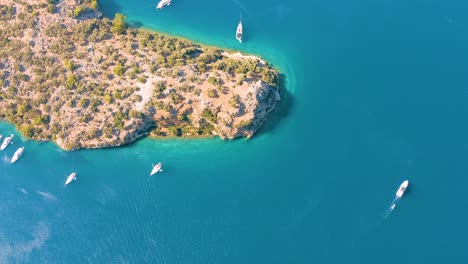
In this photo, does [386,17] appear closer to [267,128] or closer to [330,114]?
[330,114]

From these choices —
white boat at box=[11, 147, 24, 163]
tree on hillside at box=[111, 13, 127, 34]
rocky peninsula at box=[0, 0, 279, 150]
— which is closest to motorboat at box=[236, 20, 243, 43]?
rocky peninsula at box=[0, 0, 279, 150]

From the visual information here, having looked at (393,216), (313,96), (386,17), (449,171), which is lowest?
(393,216)

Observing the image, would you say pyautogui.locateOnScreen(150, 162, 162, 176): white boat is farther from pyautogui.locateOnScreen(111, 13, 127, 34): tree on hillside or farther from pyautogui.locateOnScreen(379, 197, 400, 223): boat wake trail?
pyautogui.locateOnScreen(379, 197, 400, 223): boat wake trail

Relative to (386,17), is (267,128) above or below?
below

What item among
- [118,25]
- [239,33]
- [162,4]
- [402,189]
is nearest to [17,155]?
[118,25]

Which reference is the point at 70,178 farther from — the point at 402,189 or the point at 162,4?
the point at 402,189

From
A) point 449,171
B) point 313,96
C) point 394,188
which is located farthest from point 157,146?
point 449,171

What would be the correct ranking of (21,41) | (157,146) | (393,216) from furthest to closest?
1. (21,41)
2. (157,146)
3. (393,216)

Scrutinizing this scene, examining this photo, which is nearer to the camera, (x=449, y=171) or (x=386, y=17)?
(x=449, y=171)

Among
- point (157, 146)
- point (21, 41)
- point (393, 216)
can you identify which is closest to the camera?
point (393, 216)
